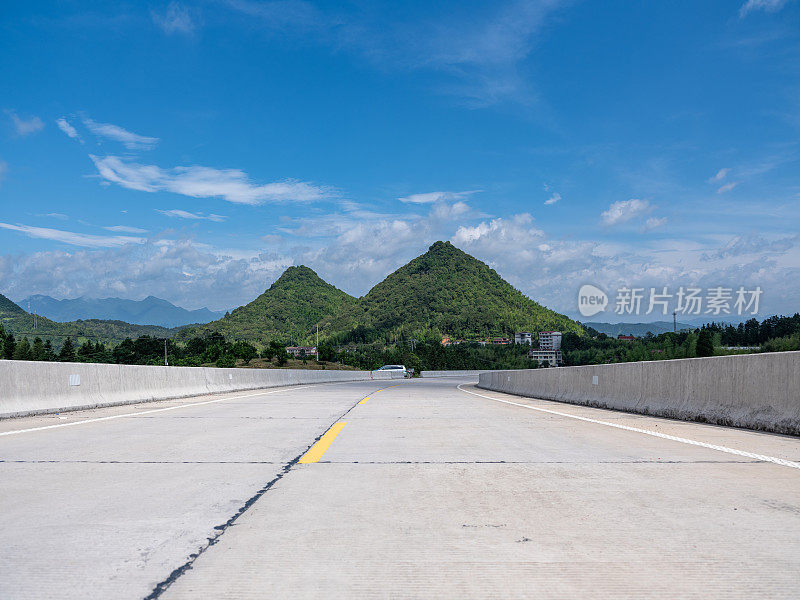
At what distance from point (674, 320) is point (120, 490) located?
168645 millimetres

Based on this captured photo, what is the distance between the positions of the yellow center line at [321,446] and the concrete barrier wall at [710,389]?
5.88 metres

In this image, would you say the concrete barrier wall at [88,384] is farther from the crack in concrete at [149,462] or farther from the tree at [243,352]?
the tree at [243,352]

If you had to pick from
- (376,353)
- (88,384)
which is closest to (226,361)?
(376,353)

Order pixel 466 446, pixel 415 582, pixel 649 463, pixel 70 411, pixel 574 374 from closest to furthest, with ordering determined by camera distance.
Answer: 1. pixel 415 582
2. pixel 649 463
3. pixel 466 446
4. pixel 70 411
5. pixel 574 374

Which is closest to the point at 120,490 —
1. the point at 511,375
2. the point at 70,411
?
the point at 70,411

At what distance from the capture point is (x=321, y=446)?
787 centimetres

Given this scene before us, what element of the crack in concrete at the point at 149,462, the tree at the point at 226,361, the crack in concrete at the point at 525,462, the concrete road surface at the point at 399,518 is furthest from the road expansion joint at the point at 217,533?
the tree at the point at 226,361

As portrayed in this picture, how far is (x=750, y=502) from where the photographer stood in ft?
15.8

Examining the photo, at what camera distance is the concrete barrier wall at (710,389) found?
30.1ft

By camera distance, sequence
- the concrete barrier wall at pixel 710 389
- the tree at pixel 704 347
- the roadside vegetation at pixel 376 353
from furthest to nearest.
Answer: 1. the roadside vegetation at pixel 376 353
2. the tree at pixel 704 347
3. the concrete barrier wall at pixel 710 389

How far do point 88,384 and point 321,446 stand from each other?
29.1ft

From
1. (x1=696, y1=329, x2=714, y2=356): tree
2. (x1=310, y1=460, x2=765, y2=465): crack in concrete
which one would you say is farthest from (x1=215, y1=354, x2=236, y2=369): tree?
(x1=310, y1=460, x2=765, y2=465): crack in concrete

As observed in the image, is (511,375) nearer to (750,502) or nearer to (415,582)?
(750,502)

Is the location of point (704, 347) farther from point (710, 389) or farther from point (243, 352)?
point (710, 389)
